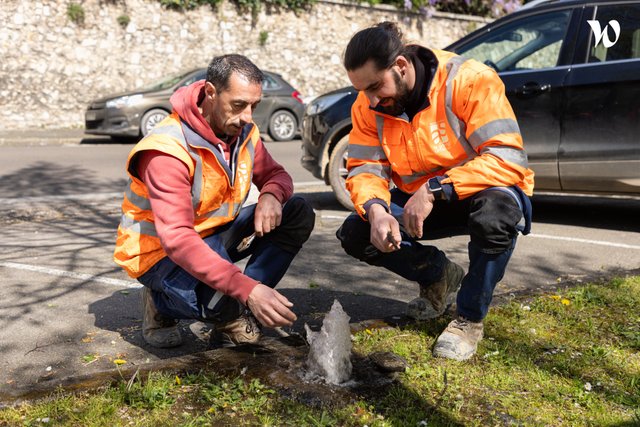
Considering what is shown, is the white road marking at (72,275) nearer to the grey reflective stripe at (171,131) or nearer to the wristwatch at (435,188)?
the grey reflective stripe at (171,131)

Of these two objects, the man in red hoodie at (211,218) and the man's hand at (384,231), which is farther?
the man's hand at (384,231)

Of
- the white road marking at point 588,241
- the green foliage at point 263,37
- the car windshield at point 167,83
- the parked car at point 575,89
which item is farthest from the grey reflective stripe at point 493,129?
the green foliage at point 263,37

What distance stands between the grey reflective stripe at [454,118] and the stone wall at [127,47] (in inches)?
619

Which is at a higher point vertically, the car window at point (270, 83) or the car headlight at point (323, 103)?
the car headlight at point (323, 103)

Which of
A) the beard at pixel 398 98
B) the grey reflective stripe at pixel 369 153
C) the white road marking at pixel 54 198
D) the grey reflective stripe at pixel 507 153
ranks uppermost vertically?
the beard at pixel 398 98

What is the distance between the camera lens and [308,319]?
14.6ft

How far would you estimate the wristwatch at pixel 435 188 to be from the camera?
11.8 ft

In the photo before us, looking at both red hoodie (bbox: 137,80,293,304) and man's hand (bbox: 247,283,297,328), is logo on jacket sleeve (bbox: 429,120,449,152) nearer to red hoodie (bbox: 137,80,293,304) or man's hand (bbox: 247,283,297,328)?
red hoodie (bbox: 137,80,293,304)

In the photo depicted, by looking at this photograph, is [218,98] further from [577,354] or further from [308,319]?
[577,354]

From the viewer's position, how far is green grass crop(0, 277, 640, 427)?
302 centimetres

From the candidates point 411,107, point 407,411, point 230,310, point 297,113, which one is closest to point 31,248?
point 230,310

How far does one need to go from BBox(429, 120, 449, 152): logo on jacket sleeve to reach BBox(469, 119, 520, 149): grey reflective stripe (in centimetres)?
17

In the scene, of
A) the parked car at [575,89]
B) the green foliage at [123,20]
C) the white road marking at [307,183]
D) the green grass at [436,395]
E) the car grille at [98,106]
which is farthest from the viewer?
the green foliage at [123,20]

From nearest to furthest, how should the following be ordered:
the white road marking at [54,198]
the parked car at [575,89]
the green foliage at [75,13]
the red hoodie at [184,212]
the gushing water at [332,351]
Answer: the red hoodie at [184,212] → the gushing water at [332,351] → the parked car at [575,89] → the white road marking at [54,198] → the green foliage at [75,13]
